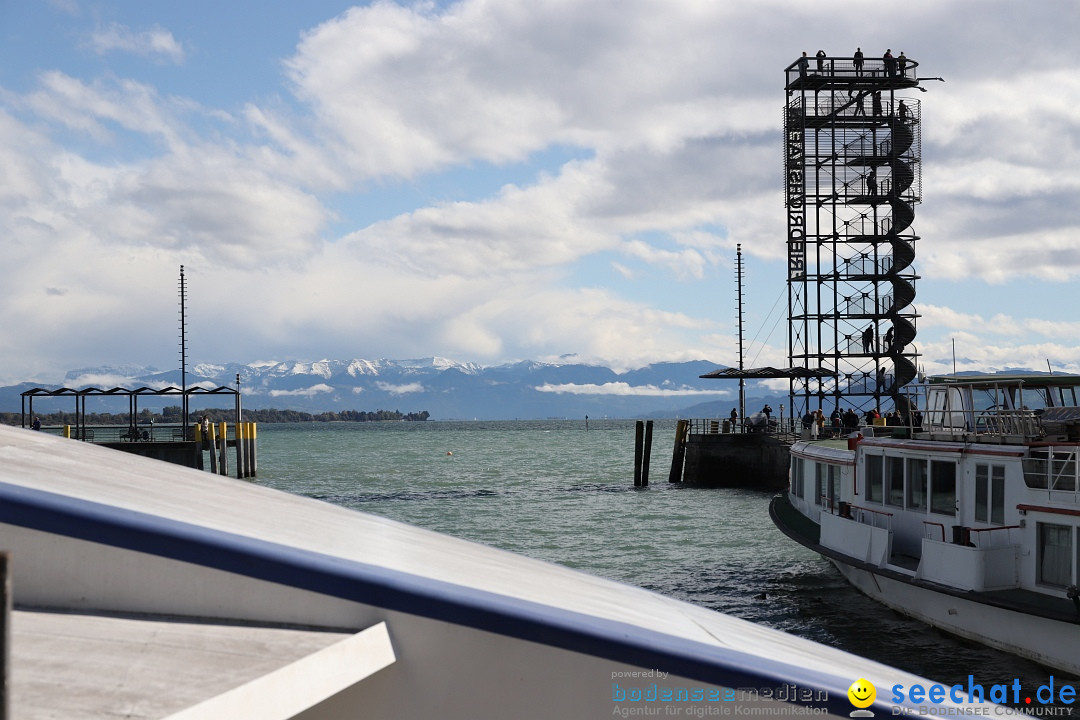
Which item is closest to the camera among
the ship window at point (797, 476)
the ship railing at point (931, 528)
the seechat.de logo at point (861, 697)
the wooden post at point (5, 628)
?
the wooden post at point (5, 628)

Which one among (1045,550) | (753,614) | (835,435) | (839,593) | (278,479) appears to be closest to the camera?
(1045,550)

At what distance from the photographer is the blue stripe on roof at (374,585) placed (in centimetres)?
322

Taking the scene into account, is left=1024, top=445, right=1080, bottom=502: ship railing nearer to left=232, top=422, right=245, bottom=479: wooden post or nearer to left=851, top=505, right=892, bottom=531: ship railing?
left=851, top=505, right=892, bottom=531: ship railing

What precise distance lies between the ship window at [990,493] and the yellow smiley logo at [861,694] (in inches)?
549

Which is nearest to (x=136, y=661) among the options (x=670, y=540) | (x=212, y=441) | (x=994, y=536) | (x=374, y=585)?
(x=374, y=585)

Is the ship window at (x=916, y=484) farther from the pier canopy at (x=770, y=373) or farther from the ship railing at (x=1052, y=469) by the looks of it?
the pier canopy at (x=770, y=373)

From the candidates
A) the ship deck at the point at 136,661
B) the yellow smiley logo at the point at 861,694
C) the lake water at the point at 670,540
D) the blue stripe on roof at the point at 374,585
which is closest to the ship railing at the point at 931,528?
the lake water at the point at 670,540

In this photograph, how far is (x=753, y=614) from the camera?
20.1 meters

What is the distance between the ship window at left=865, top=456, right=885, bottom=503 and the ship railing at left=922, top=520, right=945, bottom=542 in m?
1.78

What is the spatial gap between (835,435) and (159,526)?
34180 mm

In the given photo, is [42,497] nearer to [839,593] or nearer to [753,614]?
[753,614]

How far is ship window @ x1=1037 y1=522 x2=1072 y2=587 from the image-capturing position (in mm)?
14766

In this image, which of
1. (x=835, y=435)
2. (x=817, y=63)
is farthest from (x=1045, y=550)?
(x=817, y=63)

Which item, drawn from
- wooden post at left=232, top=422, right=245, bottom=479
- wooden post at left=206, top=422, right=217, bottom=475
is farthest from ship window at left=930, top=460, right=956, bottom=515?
wooden post at left=232, top=422, right=245, bottom=479
